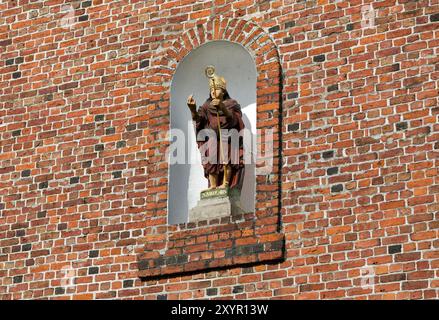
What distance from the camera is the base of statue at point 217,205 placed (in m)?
15.2

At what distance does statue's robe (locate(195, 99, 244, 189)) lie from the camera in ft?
50.4

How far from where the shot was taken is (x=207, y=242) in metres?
15.0

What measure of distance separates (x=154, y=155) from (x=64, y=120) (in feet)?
3.82

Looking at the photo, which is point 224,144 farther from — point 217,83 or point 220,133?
point 217,83

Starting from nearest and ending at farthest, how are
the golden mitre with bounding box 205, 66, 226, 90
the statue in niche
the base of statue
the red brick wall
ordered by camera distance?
the red brick wall, the base of statue, the statue in niche, the golden mitre with bounding box 205, 66, 226, 90

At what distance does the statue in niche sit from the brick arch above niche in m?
0.28

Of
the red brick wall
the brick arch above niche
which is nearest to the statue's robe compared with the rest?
the brick arch above niche

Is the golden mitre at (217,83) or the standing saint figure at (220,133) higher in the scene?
the golden mitre at (217,83)

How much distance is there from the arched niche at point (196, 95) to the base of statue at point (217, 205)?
28cm

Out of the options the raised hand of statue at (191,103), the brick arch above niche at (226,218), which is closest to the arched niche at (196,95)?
the brick arch above niche at (226,218)

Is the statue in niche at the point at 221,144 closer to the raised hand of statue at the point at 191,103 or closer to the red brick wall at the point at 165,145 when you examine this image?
the raised hand of statue at the point at 191,103

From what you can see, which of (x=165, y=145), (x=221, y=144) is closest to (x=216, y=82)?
(x=221, y=144)

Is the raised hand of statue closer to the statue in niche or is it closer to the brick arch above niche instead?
the statue in niche

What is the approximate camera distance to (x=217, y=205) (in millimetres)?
15227
